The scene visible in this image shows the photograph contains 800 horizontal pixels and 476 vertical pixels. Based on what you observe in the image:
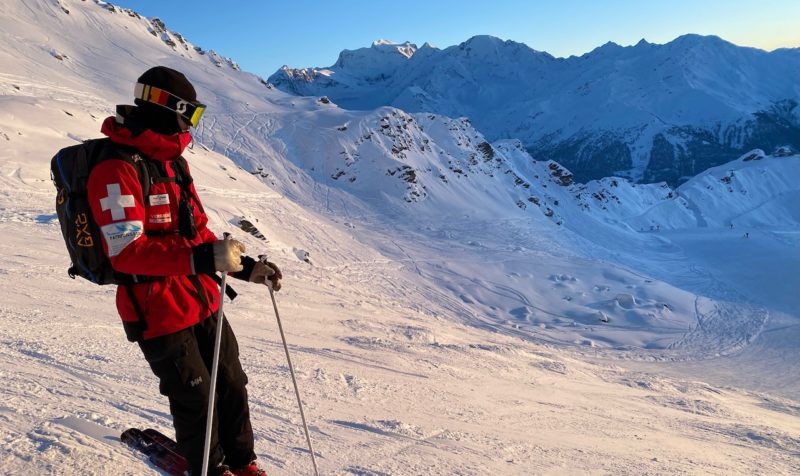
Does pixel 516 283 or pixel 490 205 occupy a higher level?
pixel 490 205

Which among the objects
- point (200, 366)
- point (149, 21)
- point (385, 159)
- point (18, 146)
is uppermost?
point (149, 21)

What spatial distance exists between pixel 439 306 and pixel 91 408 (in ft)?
59.5

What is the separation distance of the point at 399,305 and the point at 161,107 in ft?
53.2

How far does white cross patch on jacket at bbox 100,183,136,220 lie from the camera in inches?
88.6

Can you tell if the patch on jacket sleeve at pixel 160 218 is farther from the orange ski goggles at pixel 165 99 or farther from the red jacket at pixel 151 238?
the orange ski goggles at pixel 165 99

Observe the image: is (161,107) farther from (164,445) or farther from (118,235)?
(164,445)

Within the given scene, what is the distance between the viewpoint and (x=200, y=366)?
8.63ft

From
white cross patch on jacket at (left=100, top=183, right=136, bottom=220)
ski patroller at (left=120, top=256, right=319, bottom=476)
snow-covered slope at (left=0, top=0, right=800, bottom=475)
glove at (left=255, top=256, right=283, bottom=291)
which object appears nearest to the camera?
white cross patch on jacket at (left=100, top=183, right=136, bottom=220)

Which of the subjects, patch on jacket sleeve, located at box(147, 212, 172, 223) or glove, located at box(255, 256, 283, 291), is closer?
patch on jacket sleeve, located at box(147, 212, 172, 223)

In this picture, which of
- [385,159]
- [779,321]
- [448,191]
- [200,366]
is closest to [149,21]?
[385,159]

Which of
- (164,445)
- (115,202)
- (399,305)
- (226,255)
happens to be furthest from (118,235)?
(399,305)

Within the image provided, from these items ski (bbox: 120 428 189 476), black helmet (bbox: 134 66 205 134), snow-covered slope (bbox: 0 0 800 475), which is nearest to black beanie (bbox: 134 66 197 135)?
black helmet (bbox: 134 66 205 134)

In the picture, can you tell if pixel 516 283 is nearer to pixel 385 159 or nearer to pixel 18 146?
pixel 385 159

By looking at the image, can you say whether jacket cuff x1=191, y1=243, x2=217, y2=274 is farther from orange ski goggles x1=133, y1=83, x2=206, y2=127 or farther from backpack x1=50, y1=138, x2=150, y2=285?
orange ski goggles x1=133, y1=83, x2=206, y2=127
